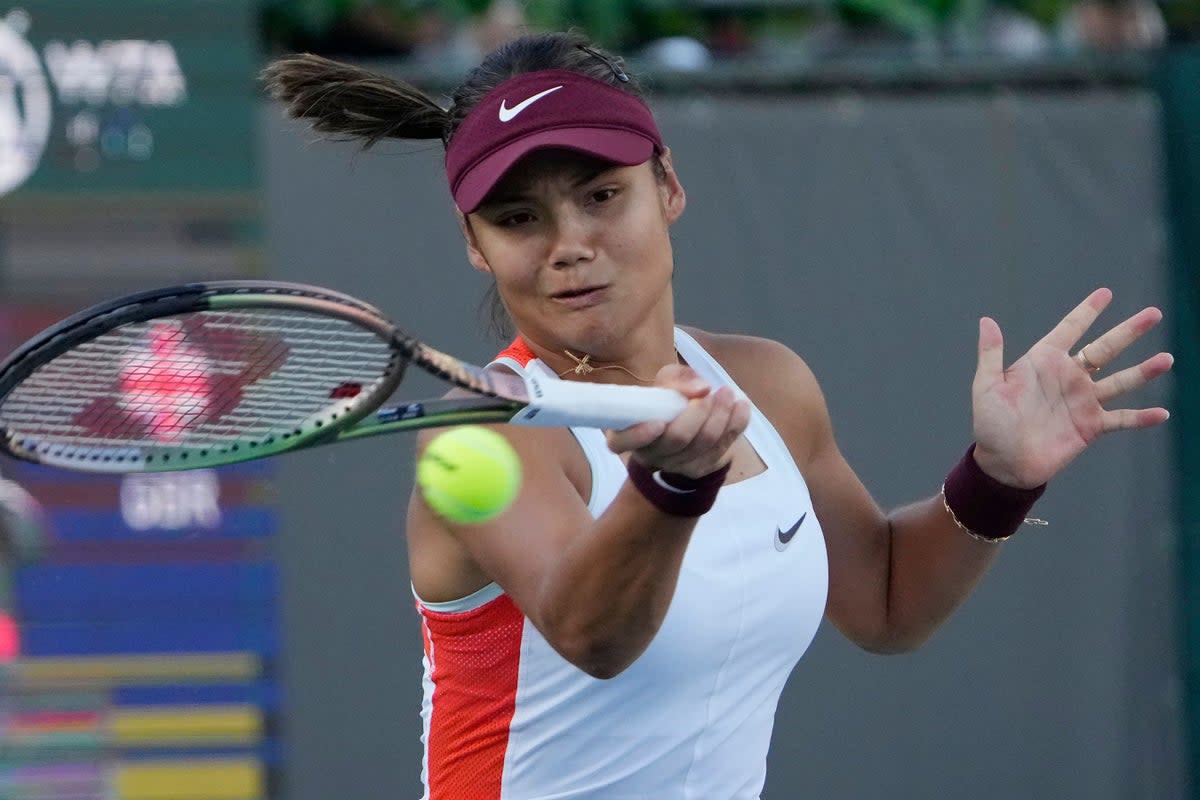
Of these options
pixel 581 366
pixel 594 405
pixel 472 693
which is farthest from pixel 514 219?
pixel 472 693

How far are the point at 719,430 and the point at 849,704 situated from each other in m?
2.83

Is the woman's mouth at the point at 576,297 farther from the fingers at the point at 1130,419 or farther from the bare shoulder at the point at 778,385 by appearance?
the fingers at the point at 1130,419

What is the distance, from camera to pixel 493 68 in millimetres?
2170

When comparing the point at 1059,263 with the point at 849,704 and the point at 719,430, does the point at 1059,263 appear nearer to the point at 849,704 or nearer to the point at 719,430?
the point at 849,704

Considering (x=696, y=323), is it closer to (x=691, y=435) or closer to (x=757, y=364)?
(x=757, y=364)

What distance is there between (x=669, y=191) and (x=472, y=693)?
2.28ft

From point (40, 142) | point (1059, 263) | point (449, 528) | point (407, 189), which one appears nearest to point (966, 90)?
point (1059, 263)

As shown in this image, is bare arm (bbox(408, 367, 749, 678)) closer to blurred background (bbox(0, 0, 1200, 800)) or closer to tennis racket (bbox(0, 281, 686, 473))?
tennis racket (bbox(0, 281, 686, 473))

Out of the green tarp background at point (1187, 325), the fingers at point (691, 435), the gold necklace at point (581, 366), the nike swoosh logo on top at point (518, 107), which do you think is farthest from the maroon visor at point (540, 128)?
the green tarp background at point (1187, 325)

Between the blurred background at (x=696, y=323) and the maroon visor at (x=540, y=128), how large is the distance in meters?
2.12

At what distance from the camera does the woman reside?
196cm

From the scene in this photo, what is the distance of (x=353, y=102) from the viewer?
230 centimetres

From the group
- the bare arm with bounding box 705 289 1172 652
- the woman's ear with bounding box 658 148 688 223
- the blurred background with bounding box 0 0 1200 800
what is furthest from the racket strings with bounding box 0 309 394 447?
the blurred background with bounding box 0 0 1200 800

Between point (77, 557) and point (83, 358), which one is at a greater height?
point (83, 358)
